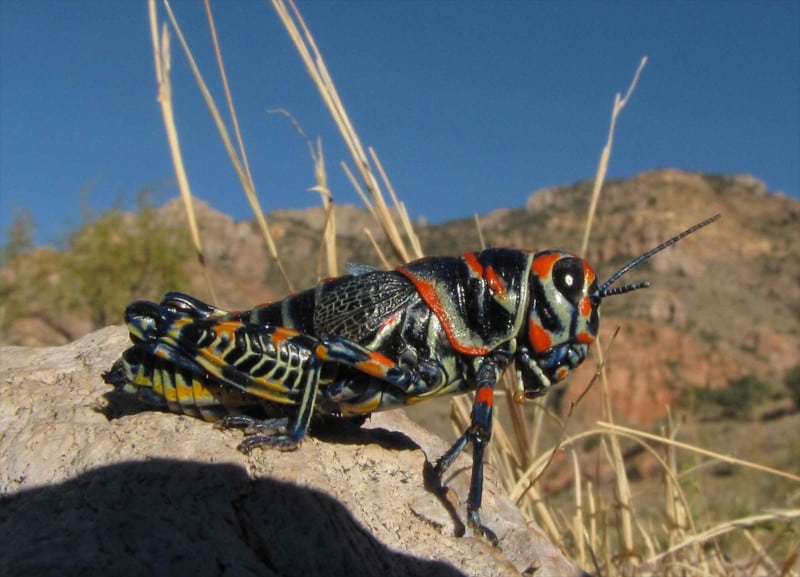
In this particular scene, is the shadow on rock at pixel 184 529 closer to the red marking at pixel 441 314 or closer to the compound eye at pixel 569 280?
the red marking at pixel 441 314

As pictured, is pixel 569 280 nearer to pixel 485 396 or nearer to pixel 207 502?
pixel 485 396

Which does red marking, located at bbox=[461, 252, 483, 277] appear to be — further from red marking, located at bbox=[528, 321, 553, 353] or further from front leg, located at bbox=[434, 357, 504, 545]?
front leg, located at bbox=[434, 357, 504, 545]

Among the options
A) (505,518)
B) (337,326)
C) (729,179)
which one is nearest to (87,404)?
(337,326)

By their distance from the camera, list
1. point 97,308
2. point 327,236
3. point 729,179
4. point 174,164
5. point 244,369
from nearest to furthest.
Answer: point 244,369 < point 174,164 < point 327,236 < point 97,308 < point 729,179

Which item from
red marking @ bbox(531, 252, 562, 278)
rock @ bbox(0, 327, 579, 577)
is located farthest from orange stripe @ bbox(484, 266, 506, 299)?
rock @ bbox(0, 327, 579, 577)

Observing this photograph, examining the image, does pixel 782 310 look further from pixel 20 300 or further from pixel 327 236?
pixel 327 236

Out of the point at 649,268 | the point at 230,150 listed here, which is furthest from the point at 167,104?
the point at 649,268
